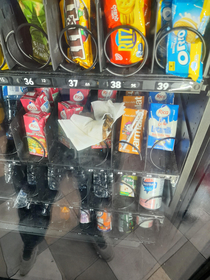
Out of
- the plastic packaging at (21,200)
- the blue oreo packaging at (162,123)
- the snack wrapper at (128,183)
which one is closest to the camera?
the blue oreo packaging at (162,123)

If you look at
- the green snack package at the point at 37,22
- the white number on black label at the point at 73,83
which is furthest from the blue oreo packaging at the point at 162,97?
the green snack package at the point at 37,22

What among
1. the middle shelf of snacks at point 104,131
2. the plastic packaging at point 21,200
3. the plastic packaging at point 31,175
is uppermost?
the middle shelf of snacks at point 104,131

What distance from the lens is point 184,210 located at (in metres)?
1.02

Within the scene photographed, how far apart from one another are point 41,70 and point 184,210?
90cm

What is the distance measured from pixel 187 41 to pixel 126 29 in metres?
0.20

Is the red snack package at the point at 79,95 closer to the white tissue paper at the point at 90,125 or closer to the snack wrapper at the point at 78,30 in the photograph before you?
the white tissue paper at the point at 90,125

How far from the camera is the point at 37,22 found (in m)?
0.79

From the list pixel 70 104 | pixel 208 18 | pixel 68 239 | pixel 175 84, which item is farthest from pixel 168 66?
pixel 68 239

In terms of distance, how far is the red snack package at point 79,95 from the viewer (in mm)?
1045

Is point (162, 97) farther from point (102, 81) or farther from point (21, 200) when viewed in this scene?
point (21, 200)

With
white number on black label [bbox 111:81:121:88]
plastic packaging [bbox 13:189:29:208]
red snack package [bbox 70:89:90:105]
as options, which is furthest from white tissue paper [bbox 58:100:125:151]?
plastic packaging [bbox 13:189:29:208]

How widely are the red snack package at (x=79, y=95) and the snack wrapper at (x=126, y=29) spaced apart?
0.35 m

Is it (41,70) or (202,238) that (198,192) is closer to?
(202,238)

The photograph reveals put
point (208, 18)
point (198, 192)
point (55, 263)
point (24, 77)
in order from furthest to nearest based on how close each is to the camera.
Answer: point (55, 263)
point (198, 192)
point (24, 77)
point (208, 18)
